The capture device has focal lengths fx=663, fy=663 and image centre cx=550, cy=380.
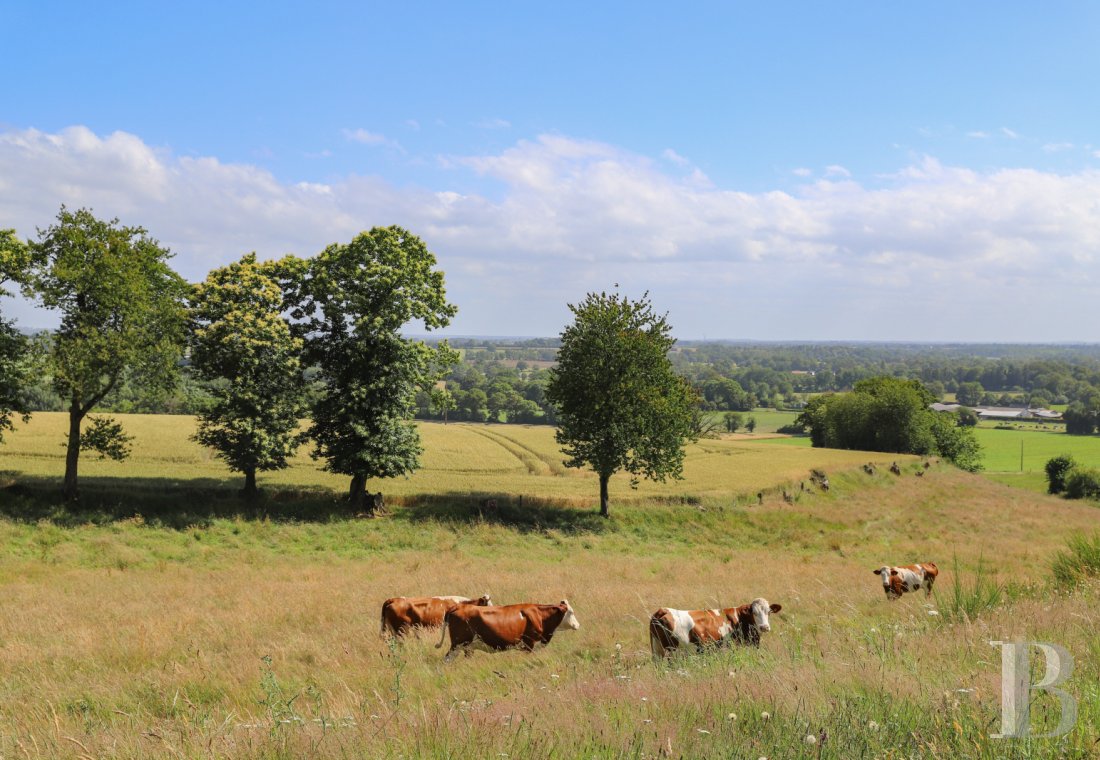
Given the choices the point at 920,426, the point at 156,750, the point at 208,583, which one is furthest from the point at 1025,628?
the point at 920,426

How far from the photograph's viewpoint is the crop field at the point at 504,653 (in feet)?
18.0

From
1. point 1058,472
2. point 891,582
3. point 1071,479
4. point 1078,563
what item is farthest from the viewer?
point 1058,472

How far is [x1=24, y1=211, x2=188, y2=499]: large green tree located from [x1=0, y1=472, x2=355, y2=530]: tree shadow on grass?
1.50 m

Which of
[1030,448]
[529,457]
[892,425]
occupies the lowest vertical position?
[1030,448]

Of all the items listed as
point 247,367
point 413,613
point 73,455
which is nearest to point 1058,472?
point 247,367

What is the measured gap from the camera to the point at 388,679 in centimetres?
938

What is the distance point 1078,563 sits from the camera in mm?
12773

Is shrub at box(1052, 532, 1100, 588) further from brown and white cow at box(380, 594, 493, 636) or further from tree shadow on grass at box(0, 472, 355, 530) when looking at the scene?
tree shadow on grass at box(0, 472, 355, 530)

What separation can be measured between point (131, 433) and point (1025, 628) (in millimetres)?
60419

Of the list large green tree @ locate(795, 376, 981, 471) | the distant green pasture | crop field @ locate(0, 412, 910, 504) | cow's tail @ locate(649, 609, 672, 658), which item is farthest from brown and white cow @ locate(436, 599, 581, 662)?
the distant green pasture

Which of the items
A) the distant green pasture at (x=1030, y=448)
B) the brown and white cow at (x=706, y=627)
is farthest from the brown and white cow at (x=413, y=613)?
the distant green pasture at (x=1030, y=448)

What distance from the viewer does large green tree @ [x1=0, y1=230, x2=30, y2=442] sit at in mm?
30047

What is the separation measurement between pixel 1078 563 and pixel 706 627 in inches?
297

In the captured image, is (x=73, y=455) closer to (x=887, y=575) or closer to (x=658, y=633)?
(x=658, y=633)
